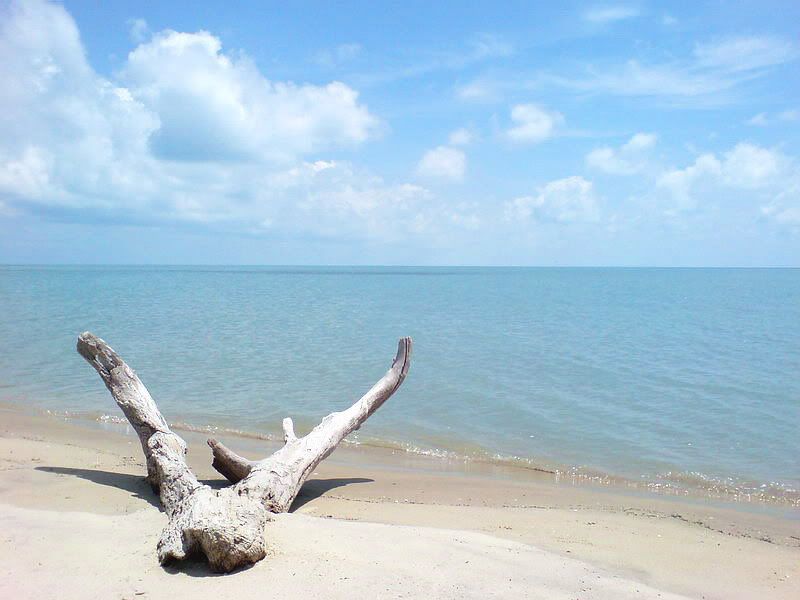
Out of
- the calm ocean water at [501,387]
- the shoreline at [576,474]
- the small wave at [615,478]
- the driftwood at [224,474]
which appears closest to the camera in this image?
the driftwood at [224,474]

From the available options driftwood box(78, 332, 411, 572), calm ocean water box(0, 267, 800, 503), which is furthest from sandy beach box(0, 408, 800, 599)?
calm ocean water box(0, 267, 800, 503)

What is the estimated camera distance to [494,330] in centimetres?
2845

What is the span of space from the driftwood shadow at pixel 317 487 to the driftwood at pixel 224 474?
1.54 ft

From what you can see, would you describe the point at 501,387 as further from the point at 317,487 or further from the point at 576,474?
the point at 317,487

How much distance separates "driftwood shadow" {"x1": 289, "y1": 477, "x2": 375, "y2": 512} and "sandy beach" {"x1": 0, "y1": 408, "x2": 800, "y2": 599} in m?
0.04

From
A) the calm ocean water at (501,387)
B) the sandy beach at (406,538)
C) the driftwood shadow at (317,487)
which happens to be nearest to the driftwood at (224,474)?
the sandy beach at (406,538)

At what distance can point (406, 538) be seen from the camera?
19.7 feet

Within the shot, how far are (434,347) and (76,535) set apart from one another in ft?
56.8

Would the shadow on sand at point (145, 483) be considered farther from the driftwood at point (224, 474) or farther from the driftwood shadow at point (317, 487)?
the driftwood at point (224, 474)

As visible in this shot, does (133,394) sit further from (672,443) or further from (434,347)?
(434,347)

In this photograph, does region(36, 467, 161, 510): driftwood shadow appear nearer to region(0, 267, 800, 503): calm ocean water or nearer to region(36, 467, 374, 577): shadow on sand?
region(36, 467, 374, 577): shadow on sand

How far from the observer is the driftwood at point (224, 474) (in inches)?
199

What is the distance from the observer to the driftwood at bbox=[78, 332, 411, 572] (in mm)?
5059

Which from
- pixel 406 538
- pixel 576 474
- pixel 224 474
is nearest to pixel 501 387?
pixel 576 474
